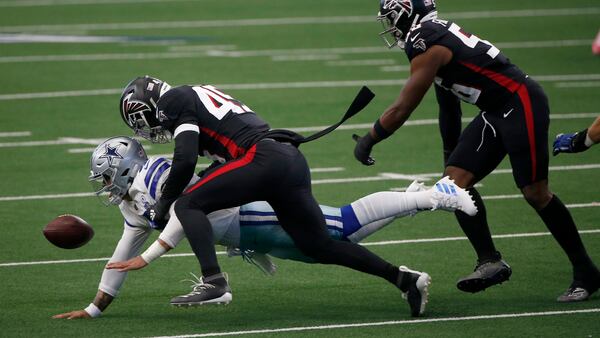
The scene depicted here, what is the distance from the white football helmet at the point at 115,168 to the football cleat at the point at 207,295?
0.78 m

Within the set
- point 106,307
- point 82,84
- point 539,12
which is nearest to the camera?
point 106,307

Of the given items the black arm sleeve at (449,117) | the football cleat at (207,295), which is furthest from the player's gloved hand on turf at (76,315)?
the black arm sleeve at (449,117)

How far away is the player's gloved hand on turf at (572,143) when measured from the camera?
6.74 m

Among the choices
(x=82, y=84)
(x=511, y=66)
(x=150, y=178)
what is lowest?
(x=82, y=84)

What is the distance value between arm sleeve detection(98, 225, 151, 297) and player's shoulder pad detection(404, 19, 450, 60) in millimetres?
1786

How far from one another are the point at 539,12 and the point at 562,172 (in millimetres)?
9879

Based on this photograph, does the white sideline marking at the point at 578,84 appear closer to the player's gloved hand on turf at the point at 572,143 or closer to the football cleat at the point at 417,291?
the player's gloved hand on turf at the point at 572,143

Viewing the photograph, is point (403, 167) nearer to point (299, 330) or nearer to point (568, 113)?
point (568, 113)

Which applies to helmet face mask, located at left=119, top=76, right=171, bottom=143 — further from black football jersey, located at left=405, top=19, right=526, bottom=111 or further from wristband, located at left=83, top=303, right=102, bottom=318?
black football jersey, located at left=405, top=19, right=526, bottom=111

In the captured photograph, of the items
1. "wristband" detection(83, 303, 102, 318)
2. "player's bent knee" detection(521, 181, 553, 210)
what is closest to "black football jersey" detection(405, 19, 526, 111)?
Result: "player's bent knee" detection(521, 181, 553, 210)

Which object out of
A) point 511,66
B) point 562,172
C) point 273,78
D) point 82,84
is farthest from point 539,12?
point 511,66

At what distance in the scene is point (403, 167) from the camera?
35.3 feet

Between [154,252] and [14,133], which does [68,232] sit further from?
[14,133]

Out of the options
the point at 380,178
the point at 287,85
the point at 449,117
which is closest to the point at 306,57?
the point at 287,85
